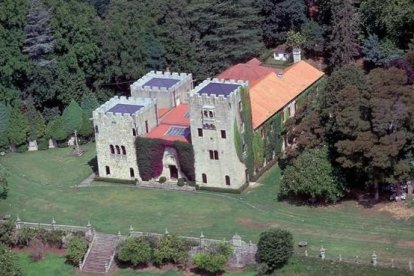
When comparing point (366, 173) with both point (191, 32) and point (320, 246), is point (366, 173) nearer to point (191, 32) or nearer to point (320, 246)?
point (320, 246)

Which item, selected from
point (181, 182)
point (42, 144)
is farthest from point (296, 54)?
point (42, 144)

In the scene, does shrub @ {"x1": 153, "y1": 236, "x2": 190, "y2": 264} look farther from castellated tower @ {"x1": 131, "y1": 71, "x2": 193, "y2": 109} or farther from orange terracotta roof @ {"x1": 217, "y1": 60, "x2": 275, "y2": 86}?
orange terracotta roof @ {"x1": 217, "y1": 60, "x2": 275, "y2": 86}

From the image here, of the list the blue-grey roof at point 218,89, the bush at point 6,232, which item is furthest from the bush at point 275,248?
the bush at point 6,232

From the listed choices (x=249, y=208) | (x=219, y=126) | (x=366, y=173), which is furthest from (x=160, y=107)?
(x=366, y=173)

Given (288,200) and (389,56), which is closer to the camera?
(288,200)

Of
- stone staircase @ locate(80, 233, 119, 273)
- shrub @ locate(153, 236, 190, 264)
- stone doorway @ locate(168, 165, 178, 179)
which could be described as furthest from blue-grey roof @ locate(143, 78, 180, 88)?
shrub @ locate(153, 236, 190, 264)

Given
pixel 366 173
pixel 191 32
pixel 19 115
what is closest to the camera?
pixel 366 173
